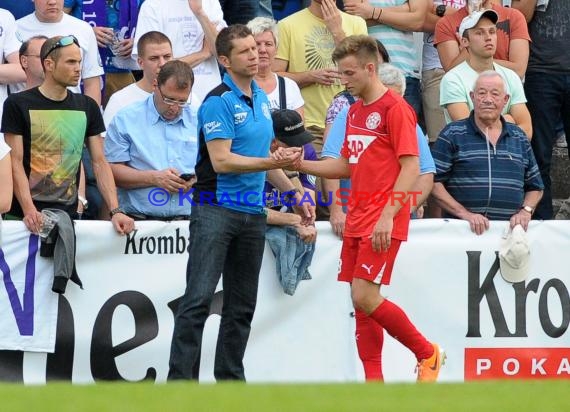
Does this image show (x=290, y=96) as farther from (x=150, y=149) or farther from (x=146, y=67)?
(x=150, y=149)

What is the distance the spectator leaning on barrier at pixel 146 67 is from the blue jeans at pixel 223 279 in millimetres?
2025

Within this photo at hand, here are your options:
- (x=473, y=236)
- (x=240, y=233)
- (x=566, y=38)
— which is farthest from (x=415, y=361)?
(x=566, y=38)

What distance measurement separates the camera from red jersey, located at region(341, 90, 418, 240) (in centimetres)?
850

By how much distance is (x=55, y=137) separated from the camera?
937 centimetres

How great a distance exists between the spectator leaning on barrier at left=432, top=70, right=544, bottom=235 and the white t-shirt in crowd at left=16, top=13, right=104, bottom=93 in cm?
281

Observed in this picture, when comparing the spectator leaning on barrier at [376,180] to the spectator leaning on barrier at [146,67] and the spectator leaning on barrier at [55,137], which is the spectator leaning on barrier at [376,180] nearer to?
the spectator leaning on barrier at [55,137]

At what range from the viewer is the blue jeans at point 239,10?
11711 millimetres

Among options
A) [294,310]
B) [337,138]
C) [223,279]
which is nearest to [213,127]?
[223,279]

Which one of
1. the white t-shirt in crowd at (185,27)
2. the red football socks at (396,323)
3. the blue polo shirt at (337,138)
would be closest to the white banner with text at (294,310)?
the blue polo shirt at (337,138)

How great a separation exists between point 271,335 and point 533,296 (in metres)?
1.93

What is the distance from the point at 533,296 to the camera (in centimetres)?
988

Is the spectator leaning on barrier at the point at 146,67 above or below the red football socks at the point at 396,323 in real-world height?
above

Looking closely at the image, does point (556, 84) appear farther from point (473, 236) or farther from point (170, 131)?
point (170, 131)

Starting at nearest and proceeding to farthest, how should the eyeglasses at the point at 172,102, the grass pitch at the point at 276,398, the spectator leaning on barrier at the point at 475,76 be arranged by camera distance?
the grass pitch at the point at 276,398 < the eyeglasses at the point at 172,102 < the spectator leaning on barrier at the point at 475,76
